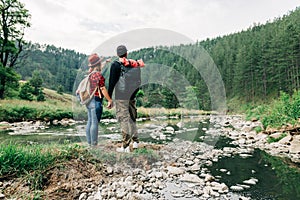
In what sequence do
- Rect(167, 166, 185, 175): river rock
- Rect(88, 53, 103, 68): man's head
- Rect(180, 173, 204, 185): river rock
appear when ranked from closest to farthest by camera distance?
Rect(180, 173, 204, 185): river rock
Rect(167, 166, 185, 175): river rock
Rect(88, 53, 103, 68): man's head

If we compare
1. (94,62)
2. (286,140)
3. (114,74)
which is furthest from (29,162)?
(286,140)

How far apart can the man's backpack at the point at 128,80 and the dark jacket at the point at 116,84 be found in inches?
0.8

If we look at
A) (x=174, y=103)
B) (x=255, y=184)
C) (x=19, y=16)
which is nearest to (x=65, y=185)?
(x=255, y=184)

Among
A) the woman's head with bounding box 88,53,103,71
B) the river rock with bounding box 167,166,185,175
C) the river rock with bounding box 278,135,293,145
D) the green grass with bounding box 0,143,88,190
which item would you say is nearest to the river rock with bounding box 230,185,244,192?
the river rock with bounding box 167,166,185,175

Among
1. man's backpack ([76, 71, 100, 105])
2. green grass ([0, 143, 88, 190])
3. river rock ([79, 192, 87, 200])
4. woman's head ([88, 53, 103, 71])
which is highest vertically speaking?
woman's head ([88, 53, 103, 71])

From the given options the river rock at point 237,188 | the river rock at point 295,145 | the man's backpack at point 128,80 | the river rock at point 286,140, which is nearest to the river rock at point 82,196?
the man's backpack at point 128,80

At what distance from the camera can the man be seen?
14.5 feet

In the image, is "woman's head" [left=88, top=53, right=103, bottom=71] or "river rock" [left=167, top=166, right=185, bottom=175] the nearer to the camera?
"river rock" [left=167, top=166, right=185, bottom=175]

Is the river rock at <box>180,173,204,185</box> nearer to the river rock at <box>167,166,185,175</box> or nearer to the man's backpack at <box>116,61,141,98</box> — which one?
the river rock at <box>167,166,185,175</box>

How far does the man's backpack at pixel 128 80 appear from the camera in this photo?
4502 mm

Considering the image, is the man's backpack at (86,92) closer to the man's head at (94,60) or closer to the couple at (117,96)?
the couple at (117,96)

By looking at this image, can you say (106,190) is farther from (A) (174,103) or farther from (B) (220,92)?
(B) (220,92)

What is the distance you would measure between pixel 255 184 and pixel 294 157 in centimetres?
248

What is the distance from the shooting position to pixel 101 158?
4.21 m
